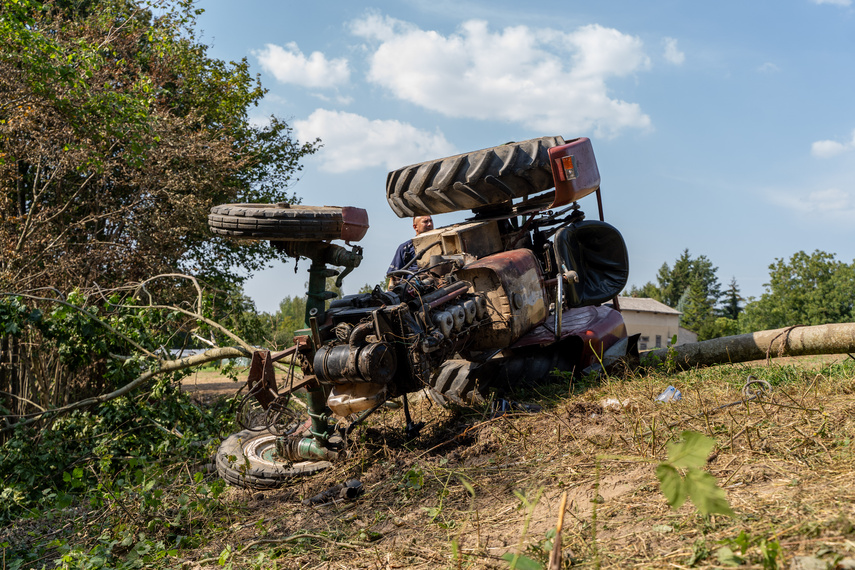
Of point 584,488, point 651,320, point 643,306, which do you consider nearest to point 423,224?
point 584,488

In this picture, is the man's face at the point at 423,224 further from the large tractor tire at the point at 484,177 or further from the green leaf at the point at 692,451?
the green leaf at the point at 692,451

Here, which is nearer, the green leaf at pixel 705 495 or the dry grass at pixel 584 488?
the green leaf at pixel 705 495

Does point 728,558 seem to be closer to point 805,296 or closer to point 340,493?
point 340,493

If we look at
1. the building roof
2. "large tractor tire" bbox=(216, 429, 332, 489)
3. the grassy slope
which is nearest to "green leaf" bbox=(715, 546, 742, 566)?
the grassy slope

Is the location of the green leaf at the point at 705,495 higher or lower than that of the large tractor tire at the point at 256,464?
higher

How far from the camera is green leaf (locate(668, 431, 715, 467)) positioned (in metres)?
2.06

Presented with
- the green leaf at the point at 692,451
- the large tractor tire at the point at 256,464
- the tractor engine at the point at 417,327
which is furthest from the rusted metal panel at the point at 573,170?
the green leaf at the point at 692,451

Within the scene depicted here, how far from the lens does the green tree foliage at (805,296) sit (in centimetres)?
4247

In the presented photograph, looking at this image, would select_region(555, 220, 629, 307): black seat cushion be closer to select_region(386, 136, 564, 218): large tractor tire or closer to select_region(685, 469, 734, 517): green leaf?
select_region(386, 136, 564, 218): large tractor tire

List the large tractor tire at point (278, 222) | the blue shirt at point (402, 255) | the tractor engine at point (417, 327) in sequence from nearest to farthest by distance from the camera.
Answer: the tractor engine at point (417, 327) → the large tractor tire at point (278, 222) → the blue shirt at point (402, 255)

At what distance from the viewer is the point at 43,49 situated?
8.09 metres

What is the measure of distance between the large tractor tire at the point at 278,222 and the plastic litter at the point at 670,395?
2660 mm

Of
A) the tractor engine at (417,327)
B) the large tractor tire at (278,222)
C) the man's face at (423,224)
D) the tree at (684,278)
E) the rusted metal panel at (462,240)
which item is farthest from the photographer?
the tree at (684,278)

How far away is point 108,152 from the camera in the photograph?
10258mm
